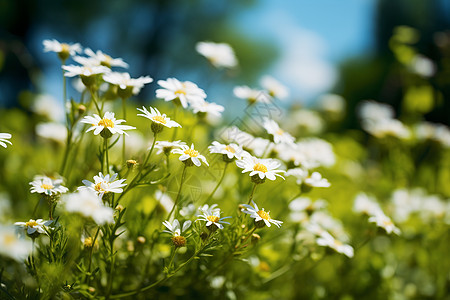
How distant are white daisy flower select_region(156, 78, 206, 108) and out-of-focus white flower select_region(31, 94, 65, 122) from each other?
958 mm

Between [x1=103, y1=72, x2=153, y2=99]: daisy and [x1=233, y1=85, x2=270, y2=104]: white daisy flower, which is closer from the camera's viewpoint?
[x1=103, y1=72, x2=153, y2=99]: daisy

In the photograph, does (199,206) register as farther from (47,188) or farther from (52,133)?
(52,133)

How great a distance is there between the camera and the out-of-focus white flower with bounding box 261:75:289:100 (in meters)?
0.99

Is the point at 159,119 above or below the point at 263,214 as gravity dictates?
above

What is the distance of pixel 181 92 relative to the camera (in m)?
0.77

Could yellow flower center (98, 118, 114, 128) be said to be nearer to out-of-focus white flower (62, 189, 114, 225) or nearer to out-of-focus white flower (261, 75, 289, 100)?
out-of-focus white flower (62, 189, 114, 225)

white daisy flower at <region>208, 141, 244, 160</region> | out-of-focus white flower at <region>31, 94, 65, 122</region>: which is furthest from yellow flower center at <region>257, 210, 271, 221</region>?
out-of-focus white flower at <region>31, 94, 65, 122</region>

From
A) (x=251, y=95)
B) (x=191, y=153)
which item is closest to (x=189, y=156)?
(x=191, y=153)

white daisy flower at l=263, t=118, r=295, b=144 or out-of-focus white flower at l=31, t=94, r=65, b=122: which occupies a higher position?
white daisy flower at l=263, t=118, r=295, b=144

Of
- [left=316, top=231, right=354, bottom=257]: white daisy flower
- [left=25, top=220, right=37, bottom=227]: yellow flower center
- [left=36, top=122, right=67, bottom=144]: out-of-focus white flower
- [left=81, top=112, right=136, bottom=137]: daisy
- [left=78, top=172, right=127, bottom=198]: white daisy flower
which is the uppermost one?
[left=81, top=112, right=136, bottom=137]: daisy

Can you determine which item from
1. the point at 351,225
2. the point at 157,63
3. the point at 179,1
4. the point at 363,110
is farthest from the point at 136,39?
the point at 351,225

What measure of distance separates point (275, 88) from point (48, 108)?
1.03m

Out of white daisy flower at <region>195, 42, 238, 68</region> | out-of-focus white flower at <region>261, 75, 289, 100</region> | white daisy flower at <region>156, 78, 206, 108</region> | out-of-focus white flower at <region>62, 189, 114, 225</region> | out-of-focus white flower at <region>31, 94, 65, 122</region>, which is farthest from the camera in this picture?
out-of-focus white flower at <region>31, 94, 65, 122</region>

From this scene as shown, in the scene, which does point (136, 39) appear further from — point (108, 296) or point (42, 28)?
point (108, 296)
